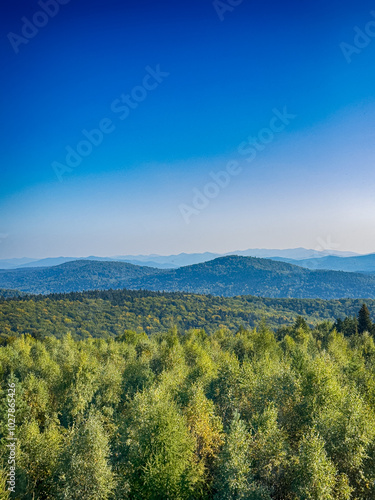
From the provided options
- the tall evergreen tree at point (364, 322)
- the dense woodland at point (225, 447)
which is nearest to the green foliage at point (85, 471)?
the dense woodland at point (225, 447)

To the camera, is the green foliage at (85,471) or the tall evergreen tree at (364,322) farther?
the tall evergreen tree at (364,322)

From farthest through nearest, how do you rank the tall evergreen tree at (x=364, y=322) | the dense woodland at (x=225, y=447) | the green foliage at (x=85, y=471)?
1. the tall evergreen tree at (x=364, y=322)
2. the dense woodland at (x=225, y=447)
3. the green foliage at (x=85, y=471)

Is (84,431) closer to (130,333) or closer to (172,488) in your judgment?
(172,488)

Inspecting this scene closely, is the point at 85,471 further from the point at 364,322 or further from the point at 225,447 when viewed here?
the point at 364,322

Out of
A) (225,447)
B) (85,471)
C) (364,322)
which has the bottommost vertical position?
(364,322)

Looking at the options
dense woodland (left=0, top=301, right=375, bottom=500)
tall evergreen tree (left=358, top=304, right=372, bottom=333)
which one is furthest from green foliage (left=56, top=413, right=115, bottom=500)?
tall evergreen tree (left=358, top=304, right=372, bottom=333)

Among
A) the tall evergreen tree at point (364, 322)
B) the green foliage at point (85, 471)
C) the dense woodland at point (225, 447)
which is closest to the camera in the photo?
the green foliage at point (85, 471)

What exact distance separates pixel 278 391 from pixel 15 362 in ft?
187

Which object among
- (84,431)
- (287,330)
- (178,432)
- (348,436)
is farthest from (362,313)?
(84,431)

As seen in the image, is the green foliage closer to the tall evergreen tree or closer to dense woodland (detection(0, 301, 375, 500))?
dense woodland (detection(0, 301, 375, 500))

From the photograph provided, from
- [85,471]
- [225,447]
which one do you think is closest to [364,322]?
[225,447]

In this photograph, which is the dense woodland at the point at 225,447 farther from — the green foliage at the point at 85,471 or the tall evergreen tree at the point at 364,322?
the tall evergreen tree at the point at 364,322

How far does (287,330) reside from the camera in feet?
336

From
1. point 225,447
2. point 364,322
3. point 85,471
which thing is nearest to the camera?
point 85,471
